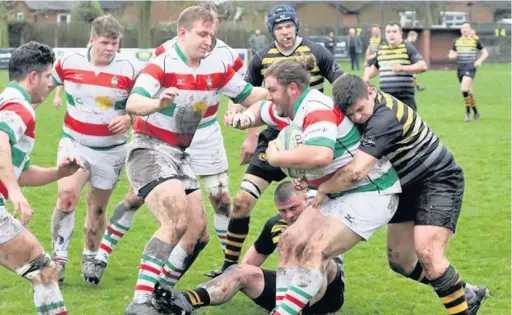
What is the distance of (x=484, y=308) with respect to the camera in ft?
23.6

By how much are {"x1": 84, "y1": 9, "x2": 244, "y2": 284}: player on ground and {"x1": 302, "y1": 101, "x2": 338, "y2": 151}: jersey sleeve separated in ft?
7.37

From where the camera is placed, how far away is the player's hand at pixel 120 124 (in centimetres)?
765

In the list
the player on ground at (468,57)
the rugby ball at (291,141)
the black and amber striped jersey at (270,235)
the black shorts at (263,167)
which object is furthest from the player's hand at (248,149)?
the player on ground at (468,57)

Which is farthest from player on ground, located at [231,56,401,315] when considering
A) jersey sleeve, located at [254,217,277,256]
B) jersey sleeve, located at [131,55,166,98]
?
jersey sleeve, located at [131,55,166,98]

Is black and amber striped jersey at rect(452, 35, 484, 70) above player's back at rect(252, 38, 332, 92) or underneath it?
underneath

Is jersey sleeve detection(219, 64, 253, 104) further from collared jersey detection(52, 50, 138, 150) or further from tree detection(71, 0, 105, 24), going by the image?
tree detection(71, 0, 105, 24)

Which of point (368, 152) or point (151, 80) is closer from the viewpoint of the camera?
point (368, 152)

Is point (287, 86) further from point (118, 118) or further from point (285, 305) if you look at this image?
point (118, 118)

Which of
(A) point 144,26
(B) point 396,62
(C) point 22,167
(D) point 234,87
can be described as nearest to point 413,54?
(B) point 396,62

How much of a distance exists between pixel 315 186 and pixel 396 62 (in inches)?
323

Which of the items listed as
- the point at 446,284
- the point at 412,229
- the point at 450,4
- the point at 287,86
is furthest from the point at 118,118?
the point at 450,4

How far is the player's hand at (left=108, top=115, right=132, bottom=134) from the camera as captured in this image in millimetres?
7652

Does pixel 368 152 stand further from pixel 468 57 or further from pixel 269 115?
pixel 468 57

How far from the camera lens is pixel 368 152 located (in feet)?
19.2
